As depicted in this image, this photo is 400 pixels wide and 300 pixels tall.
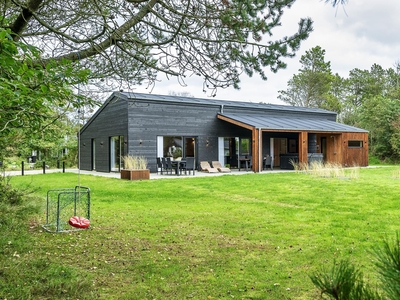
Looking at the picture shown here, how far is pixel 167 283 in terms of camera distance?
9.98ft

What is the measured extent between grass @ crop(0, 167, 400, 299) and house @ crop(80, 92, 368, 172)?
8851 millimetres

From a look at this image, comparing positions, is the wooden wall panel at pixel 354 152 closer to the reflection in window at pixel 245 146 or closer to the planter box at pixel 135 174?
the reflection in window at pixel 245 146

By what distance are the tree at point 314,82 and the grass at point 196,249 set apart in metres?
26.5

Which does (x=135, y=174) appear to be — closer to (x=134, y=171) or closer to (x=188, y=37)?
(x=134, y=171)

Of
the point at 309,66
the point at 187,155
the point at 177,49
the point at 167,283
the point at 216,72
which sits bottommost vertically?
the point at 167,283

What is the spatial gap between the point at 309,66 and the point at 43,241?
3181 cm

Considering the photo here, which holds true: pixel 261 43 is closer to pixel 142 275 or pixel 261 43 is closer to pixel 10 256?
pixel 142 275

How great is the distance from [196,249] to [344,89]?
34.8 m

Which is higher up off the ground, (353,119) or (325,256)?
(353,119)

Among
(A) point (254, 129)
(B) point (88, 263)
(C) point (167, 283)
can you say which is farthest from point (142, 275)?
(A) point (254, 129)

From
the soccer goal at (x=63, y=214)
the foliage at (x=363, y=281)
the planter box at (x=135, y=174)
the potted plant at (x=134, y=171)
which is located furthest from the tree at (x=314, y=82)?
the foliage at (x=363, y=281)

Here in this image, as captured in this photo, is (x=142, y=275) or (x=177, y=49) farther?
(x=177, y=49)

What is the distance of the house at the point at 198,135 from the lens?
15.8m

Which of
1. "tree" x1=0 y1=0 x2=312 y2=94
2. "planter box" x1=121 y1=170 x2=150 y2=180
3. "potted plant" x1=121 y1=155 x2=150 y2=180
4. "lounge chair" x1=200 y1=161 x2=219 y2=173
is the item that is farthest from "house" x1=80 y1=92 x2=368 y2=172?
"tree" x1=0 y1=0 x2=312 y2=94
